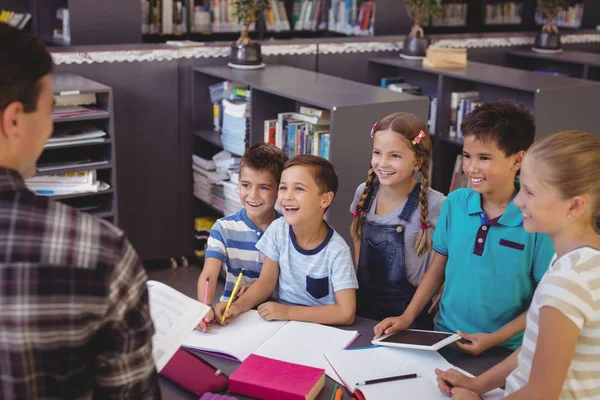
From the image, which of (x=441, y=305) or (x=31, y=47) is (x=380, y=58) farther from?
(x=31, y=47)

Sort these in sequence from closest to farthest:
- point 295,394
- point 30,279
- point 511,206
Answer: point 30,279
point 295,394
point 511,206

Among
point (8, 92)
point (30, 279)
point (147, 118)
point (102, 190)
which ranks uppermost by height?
point (8, 92)

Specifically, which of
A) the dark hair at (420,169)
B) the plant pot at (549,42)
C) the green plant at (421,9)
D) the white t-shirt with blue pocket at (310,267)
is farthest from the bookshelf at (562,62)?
the white t-shirt with blue pocket at (310,267)

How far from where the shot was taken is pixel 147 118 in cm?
425

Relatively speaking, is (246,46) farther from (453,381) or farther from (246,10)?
(453,381)

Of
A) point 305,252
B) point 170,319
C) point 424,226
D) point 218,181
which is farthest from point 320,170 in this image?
point 218,181

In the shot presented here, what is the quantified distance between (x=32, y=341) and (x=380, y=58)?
4240 mm

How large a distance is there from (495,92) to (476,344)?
9.34ft

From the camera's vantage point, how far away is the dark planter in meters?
4.27

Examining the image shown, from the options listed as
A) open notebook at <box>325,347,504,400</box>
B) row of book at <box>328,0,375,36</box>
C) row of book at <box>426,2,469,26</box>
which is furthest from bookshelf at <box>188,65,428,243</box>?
row of book at <box>426,2,469,26</box>

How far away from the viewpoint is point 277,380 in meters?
1.51

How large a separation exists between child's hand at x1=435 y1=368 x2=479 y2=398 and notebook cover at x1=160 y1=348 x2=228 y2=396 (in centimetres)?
43

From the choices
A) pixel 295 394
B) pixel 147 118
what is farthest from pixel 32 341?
pixel 147 118

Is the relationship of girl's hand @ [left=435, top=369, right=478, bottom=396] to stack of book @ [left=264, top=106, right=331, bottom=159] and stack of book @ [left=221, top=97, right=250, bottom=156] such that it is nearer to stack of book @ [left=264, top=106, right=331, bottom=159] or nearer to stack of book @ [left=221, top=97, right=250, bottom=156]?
stack of book @ [left=264, top=106, right=331, bottom=159]
